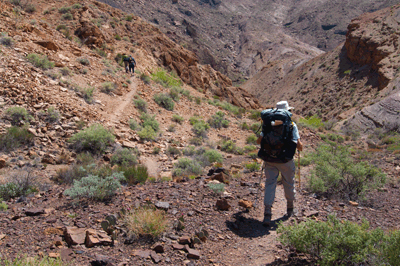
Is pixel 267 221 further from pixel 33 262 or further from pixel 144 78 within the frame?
pixel 144 78

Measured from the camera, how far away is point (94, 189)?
13.5 feet

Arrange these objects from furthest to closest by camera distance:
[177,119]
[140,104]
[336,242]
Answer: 1. [177,119]
2. [140,104]
3. [336,242]

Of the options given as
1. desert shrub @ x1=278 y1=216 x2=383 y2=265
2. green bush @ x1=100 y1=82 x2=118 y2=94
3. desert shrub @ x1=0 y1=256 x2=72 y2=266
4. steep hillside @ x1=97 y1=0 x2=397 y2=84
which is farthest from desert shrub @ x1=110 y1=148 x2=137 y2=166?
steep hillside @ x1=97 y1=0 x2=397 y2=84

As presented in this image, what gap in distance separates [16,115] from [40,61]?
3709mm

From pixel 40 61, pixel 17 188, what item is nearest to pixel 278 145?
pixel 17 188

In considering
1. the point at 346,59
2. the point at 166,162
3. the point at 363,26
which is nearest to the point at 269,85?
the point at 346,59

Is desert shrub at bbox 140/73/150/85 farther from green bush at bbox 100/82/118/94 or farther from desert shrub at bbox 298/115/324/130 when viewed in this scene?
desert shrub at bbox 298/115/324/130

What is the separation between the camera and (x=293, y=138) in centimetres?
380

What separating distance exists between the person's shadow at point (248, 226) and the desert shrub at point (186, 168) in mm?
3431

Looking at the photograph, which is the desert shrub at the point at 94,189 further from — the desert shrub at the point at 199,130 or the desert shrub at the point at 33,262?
the desert shrub at the point at 199,130

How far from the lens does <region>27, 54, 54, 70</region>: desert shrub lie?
988 centimetres

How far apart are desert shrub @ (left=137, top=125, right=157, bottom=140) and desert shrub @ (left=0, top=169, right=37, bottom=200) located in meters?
5.10

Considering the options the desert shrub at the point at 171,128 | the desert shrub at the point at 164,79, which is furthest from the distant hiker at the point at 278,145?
the desert shrub at the point at 164,79

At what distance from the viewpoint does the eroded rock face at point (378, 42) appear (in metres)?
28.2
